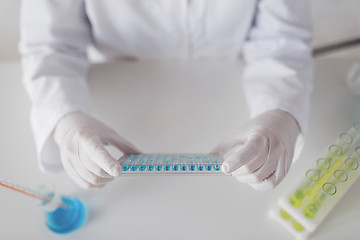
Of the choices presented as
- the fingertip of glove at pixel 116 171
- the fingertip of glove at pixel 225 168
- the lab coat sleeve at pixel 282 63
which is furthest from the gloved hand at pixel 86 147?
the lab coat sleeve at pixel 282 63

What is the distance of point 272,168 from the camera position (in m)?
0.44

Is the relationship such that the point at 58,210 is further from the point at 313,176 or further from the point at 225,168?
the point at 313,176

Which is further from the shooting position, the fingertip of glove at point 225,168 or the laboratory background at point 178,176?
the laboratory background at point 178,176

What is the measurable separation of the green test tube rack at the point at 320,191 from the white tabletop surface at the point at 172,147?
2 cm

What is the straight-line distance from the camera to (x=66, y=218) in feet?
1.53

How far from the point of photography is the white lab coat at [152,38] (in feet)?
1.67

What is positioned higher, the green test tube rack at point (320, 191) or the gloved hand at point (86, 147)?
the green test tube rack at point (320, 191)

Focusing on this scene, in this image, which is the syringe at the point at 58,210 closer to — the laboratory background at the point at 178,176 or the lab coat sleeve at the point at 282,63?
the laboratory background at the point at 178,176

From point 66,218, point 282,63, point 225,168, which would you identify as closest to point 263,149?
point 225,168

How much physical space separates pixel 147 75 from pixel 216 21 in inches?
7.6

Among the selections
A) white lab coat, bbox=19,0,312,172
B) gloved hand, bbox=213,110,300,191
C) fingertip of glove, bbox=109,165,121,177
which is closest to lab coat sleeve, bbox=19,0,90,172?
white lab coat, bbox=19,0,312,172

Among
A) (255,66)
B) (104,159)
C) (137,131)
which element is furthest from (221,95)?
(104,159)

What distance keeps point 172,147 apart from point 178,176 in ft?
0.19

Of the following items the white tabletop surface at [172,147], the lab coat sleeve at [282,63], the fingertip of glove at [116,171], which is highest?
the lab coat sleeve at [282,63]
